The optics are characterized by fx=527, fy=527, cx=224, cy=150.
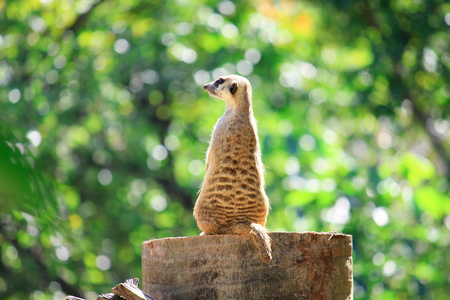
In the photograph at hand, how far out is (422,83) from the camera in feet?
24.3

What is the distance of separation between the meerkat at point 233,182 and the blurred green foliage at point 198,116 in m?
2.43

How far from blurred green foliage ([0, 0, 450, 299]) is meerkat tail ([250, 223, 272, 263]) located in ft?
8.87

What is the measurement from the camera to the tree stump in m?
1.87

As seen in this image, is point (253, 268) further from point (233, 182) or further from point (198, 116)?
point (198, 116)

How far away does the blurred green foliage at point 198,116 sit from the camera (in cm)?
506

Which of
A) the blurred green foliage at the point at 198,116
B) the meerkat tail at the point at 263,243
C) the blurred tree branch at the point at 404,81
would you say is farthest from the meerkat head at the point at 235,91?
the blurred tree branch at the point at 404,81

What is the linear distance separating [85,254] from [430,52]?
4.92 m

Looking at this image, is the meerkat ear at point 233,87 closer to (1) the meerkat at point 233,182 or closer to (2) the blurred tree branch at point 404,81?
(1) the meerkat at point 233,182

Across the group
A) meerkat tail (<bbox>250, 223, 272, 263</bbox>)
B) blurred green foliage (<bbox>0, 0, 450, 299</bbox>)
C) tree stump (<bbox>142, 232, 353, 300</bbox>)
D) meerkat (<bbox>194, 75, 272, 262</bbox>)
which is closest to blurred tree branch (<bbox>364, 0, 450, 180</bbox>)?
blurred green foliage (<bbox>0, 0, 450, 299</bbox>)

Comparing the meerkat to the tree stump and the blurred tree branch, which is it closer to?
the tree stump

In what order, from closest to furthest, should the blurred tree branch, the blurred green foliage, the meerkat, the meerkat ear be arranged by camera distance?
the meerkat, the meerkat ear, the blurred green foliage, the blurred tree branch

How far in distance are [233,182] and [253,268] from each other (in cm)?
38

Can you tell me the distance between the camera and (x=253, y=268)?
6.15 feet

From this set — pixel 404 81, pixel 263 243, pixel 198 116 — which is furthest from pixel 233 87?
pixel 404 81
